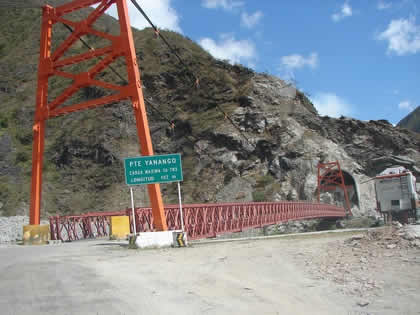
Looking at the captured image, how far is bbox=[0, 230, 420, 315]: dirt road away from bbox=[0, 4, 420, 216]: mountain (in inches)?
1257

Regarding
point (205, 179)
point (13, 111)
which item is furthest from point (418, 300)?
point (13, 111)

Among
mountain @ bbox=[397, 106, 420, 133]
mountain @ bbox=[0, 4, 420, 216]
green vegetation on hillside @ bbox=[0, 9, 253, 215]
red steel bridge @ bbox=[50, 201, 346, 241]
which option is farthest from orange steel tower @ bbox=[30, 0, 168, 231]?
mountain @ bbox=[397, 106, 420, 133]

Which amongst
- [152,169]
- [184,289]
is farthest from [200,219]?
[184,289]

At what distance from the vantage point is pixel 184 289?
596 centimetres

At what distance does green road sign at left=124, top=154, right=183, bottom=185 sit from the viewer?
13.5 metres

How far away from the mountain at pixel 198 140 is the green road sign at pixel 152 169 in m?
25.1

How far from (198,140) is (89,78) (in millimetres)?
31491

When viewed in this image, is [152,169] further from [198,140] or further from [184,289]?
[198,140]

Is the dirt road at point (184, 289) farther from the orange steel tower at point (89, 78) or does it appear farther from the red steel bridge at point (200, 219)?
the red steel bridge at point (200, 219)

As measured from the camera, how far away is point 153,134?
52.7 meters

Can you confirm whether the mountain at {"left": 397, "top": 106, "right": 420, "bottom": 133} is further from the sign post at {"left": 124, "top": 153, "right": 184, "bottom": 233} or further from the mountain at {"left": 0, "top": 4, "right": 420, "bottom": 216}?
the sign post at {"left": 124, "top": 153, "right": 184, "bottom": 233}

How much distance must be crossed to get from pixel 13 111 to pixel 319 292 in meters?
67.0

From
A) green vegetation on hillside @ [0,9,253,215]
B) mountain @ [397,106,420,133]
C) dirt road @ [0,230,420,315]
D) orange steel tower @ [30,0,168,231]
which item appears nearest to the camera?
dirt road @ [0,230,420,315]

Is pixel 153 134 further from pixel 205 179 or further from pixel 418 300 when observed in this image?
pixel 418 300
